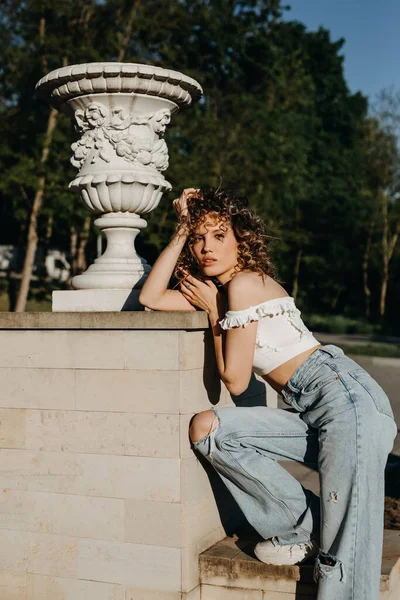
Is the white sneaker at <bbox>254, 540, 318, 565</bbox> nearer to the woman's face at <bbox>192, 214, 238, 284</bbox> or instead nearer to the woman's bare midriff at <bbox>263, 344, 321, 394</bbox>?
the woman's bare midriff at <bbox>263, 344, 321, 394</bbox>

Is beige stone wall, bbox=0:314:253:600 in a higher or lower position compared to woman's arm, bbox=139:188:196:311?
lower

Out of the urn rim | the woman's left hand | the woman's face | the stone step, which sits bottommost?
the stone step

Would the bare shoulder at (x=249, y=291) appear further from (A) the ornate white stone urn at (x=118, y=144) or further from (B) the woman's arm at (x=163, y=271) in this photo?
(A) the ornate white stone urn at (x=118, y=144)

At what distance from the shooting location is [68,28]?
21016 mm

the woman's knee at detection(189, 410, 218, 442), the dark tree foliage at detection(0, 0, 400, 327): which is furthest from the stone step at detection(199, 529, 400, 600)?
the dark tree foliage at detection(0, 0, 400, 327)

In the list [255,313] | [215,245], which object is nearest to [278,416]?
[255,313]

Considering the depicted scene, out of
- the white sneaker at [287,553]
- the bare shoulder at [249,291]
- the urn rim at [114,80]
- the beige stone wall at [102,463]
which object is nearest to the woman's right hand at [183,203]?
the bare shoulder at [249,291]

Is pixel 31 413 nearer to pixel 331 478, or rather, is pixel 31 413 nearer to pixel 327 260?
pixel 331 478

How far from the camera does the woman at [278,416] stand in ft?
10.3

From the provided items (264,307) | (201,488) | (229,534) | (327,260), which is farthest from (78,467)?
(327,260)

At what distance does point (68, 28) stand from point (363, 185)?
20945 millimetres

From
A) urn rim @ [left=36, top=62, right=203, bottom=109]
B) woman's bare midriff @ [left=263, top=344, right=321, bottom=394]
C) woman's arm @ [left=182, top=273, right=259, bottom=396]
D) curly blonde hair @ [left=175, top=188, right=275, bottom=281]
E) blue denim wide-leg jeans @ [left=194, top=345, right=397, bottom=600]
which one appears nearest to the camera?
blue denim wide-leg jeans @ [left=194, top=345, right=397, bottom=600]

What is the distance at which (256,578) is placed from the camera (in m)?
3.44

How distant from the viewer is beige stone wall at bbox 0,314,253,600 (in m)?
3.45
